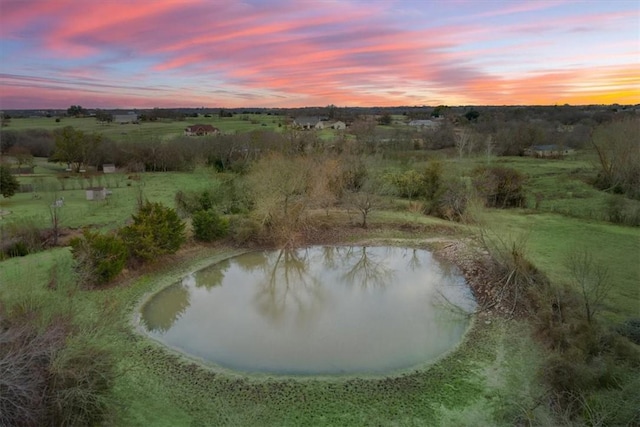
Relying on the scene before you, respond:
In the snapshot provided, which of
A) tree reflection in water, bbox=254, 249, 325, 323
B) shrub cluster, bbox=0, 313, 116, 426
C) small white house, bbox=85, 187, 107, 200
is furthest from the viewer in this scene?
small white house, bbox=85, 187, 107, 200

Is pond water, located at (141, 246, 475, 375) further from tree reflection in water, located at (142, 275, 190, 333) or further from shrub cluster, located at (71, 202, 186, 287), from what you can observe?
shrub cluster, located at (71, 202, 186, 287)

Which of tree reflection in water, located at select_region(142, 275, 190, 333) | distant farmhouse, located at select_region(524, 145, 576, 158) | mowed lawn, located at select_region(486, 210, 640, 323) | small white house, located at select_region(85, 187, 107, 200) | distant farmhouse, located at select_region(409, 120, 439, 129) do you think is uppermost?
distant farmhouse, located at select_region(409, 120, 439, 129)

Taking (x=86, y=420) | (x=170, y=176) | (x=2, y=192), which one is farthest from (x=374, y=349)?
(x=170, y=176)

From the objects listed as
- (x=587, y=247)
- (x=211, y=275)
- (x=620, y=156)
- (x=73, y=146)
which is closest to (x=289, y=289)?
(x=211, y=275)

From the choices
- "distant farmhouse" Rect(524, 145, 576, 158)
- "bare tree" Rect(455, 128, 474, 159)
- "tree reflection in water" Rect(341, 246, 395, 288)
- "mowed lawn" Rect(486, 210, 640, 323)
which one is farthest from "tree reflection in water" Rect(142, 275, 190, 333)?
"distant farmhouse" Rect(524, 145, 576, 158)

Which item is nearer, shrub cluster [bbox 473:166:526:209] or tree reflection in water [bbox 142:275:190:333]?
tree reflection in water [bbox 142:275:190:333]

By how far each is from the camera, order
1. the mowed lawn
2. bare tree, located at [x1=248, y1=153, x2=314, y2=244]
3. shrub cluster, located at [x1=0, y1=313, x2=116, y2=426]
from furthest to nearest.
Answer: bare tree, located at [x1=248, y1=153, x2=314, y2=244] → the mowed lawn → shrub cluster, located at [x1=0, y1=313, x2=116, y2=426]

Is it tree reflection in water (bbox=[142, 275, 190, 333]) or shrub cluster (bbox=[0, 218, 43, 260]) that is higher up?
shrub cluster (bbox=[0, 218, 43, 260])

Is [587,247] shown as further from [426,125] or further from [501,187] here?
[426,125]

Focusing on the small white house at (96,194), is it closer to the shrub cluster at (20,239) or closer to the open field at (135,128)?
the shrub cluster at (20,239)
